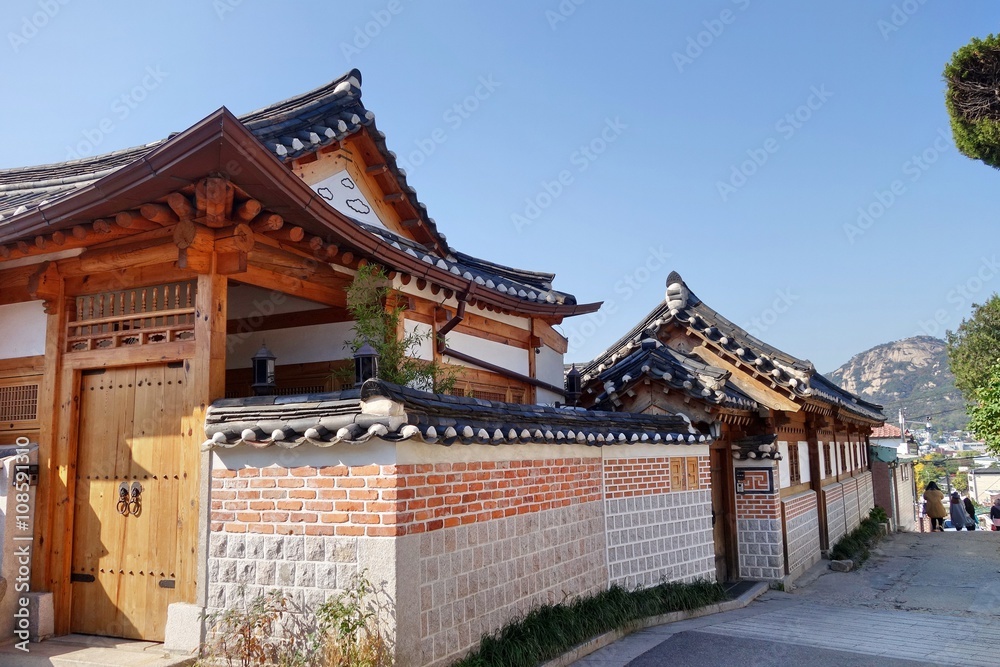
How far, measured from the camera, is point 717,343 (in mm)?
14734

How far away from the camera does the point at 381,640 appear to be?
509cm

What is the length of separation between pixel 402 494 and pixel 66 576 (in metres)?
3.68

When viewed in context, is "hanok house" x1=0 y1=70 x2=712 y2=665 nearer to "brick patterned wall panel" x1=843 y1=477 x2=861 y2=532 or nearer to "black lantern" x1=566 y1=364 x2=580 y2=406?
"black lantern" x1=566 y1=364 x2=580 y2=406

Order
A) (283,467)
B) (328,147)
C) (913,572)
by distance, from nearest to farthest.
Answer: (283,467), (328,147), (913,572)

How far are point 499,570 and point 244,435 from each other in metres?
2.66

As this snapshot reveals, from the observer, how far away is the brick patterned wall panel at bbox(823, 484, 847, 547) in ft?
56.9

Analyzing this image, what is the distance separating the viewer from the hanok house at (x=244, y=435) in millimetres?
5367

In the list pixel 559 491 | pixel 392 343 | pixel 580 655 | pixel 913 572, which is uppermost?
pixel 392 343

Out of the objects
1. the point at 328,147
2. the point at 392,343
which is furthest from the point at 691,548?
the point at 328,147

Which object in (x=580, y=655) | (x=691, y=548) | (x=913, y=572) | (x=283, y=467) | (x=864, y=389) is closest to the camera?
(x=283, y=467)

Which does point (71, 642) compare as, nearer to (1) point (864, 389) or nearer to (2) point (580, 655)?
(2) point (580, 655)

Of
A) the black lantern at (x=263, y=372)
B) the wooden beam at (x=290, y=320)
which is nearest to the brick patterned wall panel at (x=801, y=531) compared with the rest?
the wooden beam at (x=290, y=320)

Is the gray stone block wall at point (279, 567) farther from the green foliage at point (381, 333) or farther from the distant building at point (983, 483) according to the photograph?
the distant building at point (983, 483)

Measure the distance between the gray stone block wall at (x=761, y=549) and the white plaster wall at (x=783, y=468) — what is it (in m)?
0.97
